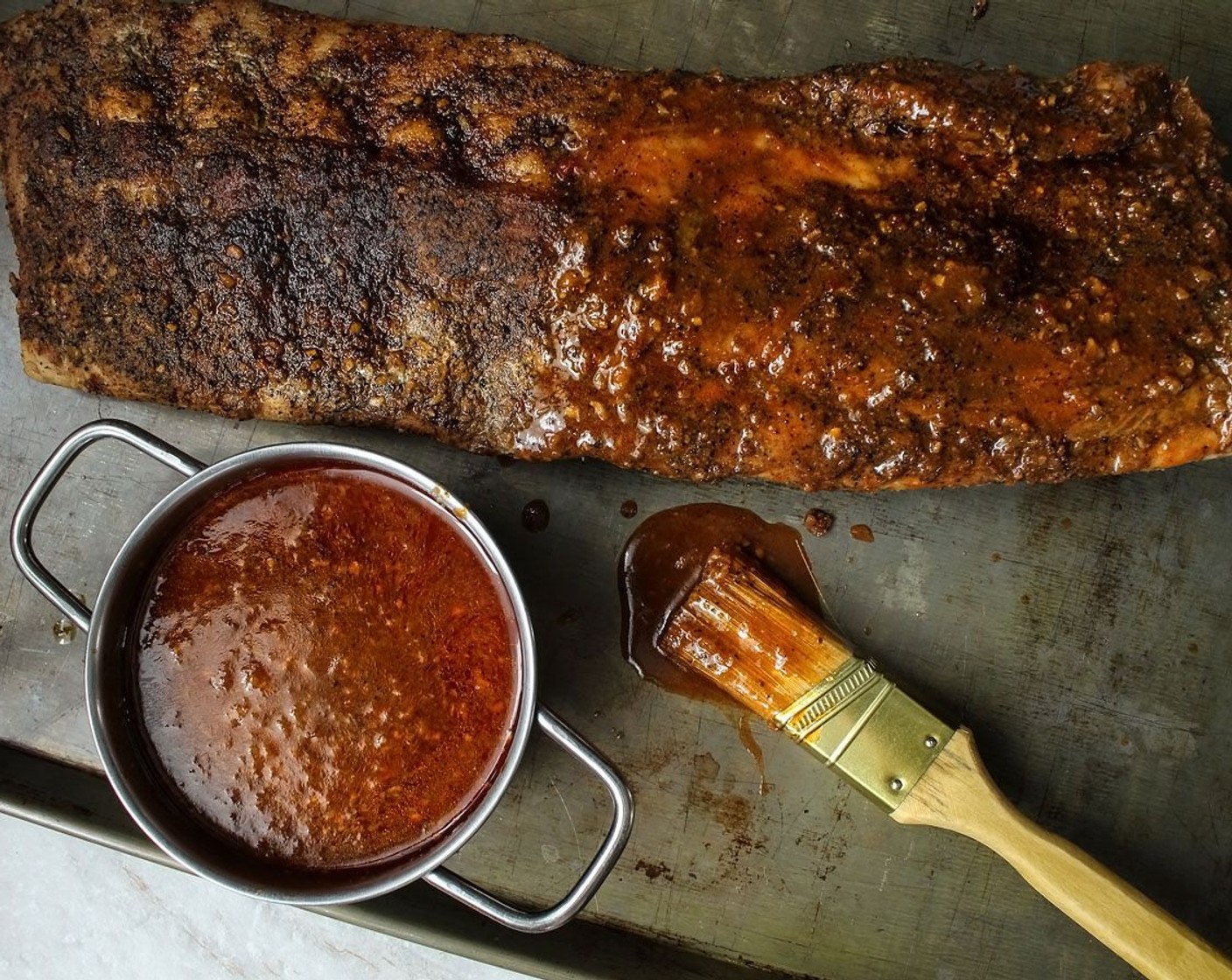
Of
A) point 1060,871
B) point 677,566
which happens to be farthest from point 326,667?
point 1060,871

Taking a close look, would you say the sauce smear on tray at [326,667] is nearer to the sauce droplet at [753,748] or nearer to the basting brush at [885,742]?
the basting brush at [885,742]

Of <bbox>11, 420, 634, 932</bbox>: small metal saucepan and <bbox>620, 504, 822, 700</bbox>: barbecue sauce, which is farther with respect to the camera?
<bbox>620, 504, 822, 700</bbox>: barbecue sauce

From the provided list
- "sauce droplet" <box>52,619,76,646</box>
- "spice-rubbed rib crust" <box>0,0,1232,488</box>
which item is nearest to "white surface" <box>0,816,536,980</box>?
"sauce droplet" <box>52,619,76,646</box>

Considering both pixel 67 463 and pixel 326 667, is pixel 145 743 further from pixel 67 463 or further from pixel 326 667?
pixel 67 463

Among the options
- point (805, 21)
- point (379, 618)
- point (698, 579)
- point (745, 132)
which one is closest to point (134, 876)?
point (379, 618)

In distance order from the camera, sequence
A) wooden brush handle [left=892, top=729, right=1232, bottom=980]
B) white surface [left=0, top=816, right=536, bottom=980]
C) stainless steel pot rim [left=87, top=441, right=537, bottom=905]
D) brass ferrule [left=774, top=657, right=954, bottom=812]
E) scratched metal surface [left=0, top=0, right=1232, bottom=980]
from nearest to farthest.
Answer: stainless steel pot rim [left=87, top=441, right=537, bottom=905] → wooden brush handle [left=892, top=729, right=1232, bottom=980] → brass ferrule [left=774, top=657, right=954, bottom=812] → scratched metal surface [left=0, top=0, right=1232, bottom=980] → white surface [left=0, top=816, right=536, bottom=980]

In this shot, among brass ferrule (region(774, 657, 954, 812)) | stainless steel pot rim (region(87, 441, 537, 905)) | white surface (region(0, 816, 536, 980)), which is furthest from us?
white surface (region(0, 816, 536, 980))

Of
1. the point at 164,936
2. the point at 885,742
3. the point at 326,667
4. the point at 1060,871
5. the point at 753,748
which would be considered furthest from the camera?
the point at 164,936

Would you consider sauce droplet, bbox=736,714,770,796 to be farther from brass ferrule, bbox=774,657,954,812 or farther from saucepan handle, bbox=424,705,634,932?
saucepan handle, bbox=424,705,634,932
